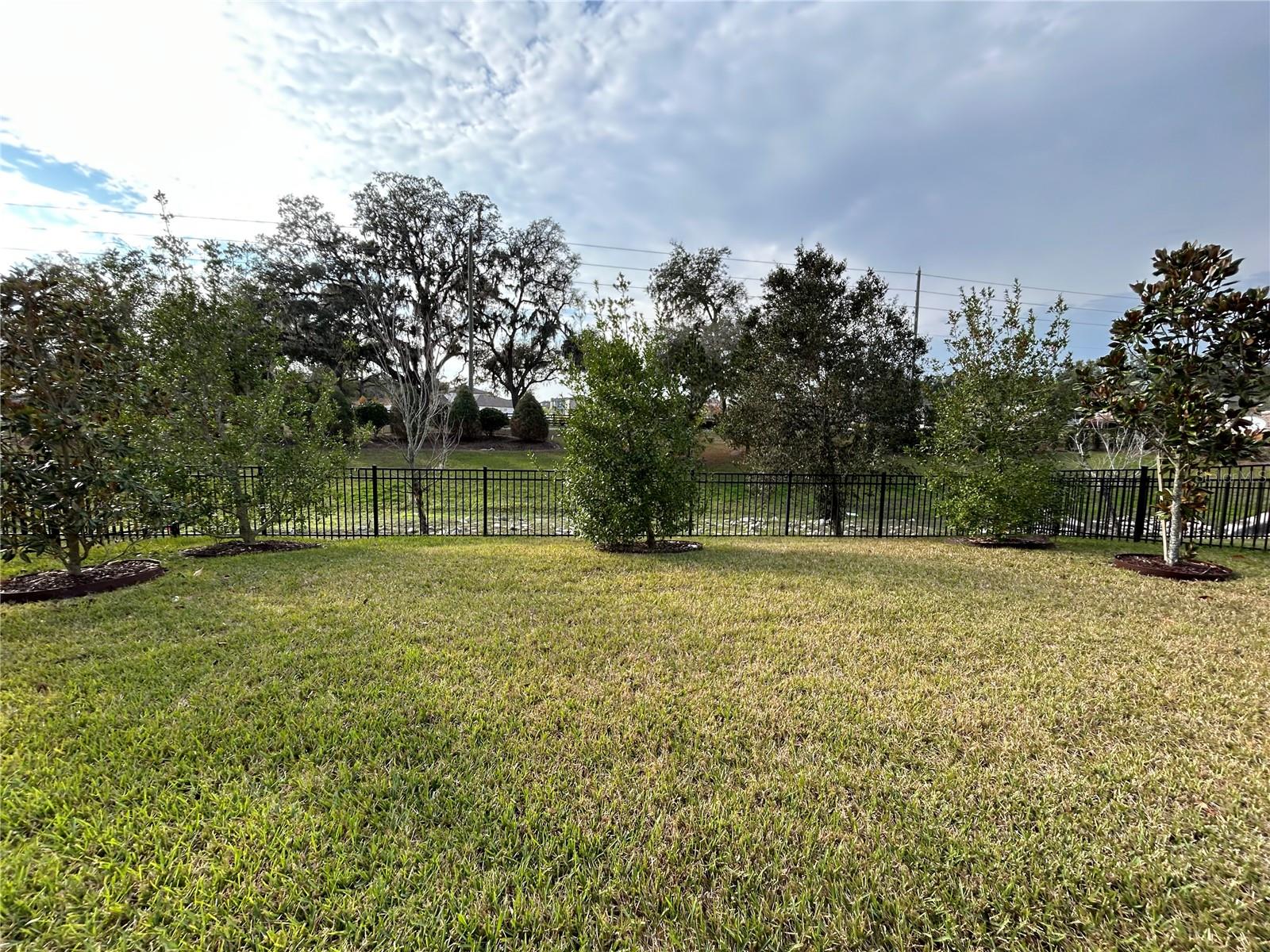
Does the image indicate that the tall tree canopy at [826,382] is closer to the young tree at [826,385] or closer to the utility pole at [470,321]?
the young tree at [826,385]

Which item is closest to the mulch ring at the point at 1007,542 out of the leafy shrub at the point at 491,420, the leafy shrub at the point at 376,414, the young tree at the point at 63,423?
the young tree at the point at 63,423

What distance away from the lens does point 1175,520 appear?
580cm

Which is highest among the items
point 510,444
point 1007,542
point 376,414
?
point 376,414

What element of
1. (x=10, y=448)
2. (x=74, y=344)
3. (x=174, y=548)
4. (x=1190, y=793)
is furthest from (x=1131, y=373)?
(x=174, y=548)

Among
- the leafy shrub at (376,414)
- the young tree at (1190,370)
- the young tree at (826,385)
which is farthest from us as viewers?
the leafy shrub at (376,414)

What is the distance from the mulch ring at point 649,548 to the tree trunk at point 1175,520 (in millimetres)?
5376

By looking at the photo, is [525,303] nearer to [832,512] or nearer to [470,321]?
[470,321]

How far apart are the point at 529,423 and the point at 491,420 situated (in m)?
1.76

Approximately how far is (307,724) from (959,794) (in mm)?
2903

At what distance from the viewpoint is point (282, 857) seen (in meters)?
1.72

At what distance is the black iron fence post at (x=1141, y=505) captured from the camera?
788 centimetres

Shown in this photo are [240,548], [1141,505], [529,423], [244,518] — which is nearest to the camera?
[240,548]

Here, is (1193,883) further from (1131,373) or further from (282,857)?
(1131,373)

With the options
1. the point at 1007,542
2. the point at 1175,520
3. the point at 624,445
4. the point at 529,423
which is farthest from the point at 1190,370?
the point at 529,423
